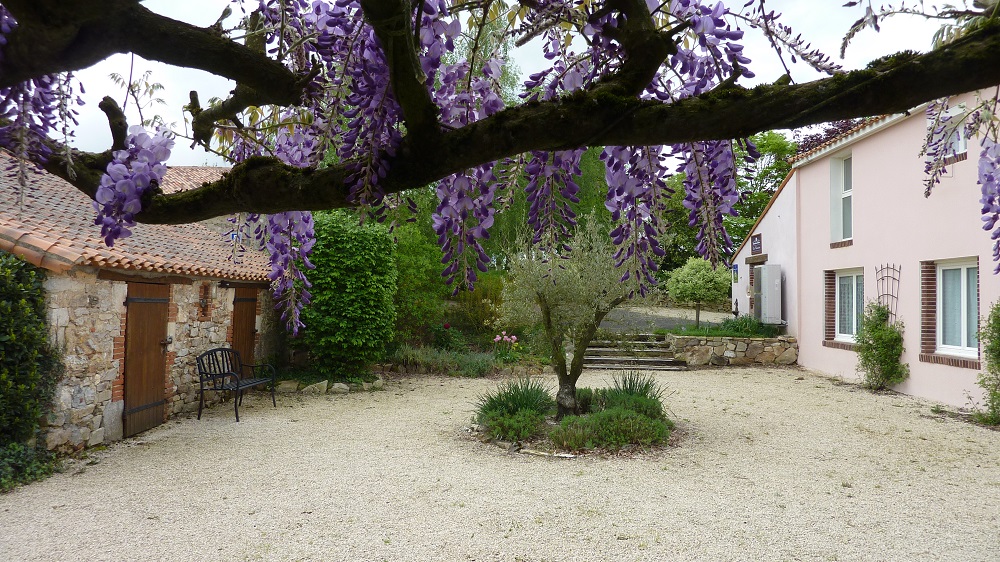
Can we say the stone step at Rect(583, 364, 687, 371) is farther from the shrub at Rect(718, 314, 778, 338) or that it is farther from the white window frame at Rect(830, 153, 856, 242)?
the white window frame at Rect(830, 153, 856, 242)

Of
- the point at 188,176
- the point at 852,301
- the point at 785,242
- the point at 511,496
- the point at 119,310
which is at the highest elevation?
the point at 188,176

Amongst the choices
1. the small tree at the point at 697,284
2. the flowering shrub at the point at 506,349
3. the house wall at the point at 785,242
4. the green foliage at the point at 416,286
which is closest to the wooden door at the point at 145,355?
the green foliage at the point at 416,286

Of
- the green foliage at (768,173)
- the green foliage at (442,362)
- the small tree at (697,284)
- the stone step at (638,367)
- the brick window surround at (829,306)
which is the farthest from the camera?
the green foliage at (768,173)

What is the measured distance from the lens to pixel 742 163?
6.78 ft

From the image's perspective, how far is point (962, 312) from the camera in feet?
27.6

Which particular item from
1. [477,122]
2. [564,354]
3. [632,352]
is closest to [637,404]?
[564,354]

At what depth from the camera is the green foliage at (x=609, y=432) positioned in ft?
20.8

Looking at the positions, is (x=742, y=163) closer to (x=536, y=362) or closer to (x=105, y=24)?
(x=105, y=24)

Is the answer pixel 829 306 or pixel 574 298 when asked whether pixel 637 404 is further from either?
pixel 829 306

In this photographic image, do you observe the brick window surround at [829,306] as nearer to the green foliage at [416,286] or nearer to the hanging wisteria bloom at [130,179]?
the green foliage at [416,286]

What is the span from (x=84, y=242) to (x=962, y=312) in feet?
33.5

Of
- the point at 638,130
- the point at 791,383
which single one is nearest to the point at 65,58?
the point at 638,130

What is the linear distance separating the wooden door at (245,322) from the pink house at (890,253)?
942cm

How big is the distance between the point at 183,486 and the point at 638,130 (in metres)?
5.26
